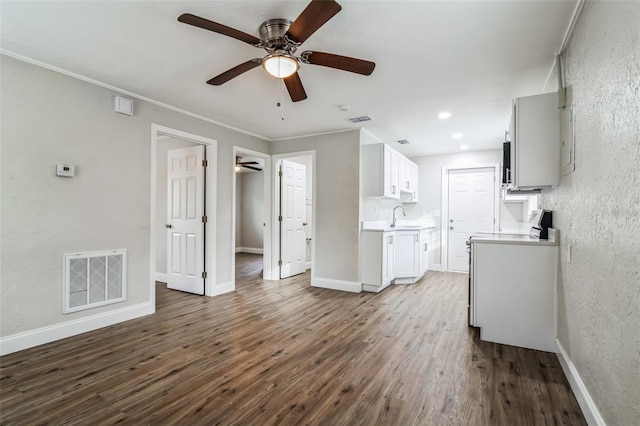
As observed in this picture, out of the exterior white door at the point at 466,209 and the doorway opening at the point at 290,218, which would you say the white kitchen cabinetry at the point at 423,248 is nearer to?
the exterior white door at the point at 466,209

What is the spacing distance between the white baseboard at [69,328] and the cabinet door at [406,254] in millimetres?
3603

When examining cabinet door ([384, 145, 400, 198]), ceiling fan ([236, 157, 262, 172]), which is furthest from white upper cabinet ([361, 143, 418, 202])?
ceiling fan ([236, 157, 262, 172])

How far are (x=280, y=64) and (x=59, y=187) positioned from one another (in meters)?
2.39

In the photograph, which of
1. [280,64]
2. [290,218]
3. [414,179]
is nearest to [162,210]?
[290,218]

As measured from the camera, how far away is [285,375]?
2238mm

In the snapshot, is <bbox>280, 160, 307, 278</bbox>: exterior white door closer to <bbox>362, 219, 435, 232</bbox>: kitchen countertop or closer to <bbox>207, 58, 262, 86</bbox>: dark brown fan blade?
→ <bbox>362, 219, 435, 232</bbox>: kitchen countertop

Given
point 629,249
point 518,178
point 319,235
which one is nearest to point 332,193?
point 319,235

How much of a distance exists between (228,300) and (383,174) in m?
2.89

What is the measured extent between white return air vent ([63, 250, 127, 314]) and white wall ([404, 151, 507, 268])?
545 centimetres

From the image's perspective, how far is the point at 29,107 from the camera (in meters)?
2.67

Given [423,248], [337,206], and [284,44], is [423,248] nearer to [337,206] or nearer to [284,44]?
[337,206]

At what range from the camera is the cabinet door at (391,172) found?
188 inches

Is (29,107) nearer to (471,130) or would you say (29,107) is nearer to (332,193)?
(332,193)

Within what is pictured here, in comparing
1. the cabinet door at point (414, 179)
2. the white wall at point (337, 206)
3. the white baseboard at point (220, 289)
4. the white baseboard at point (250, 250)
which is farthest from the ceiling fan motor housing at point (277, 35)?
the white baseboard at point (250, 250)
